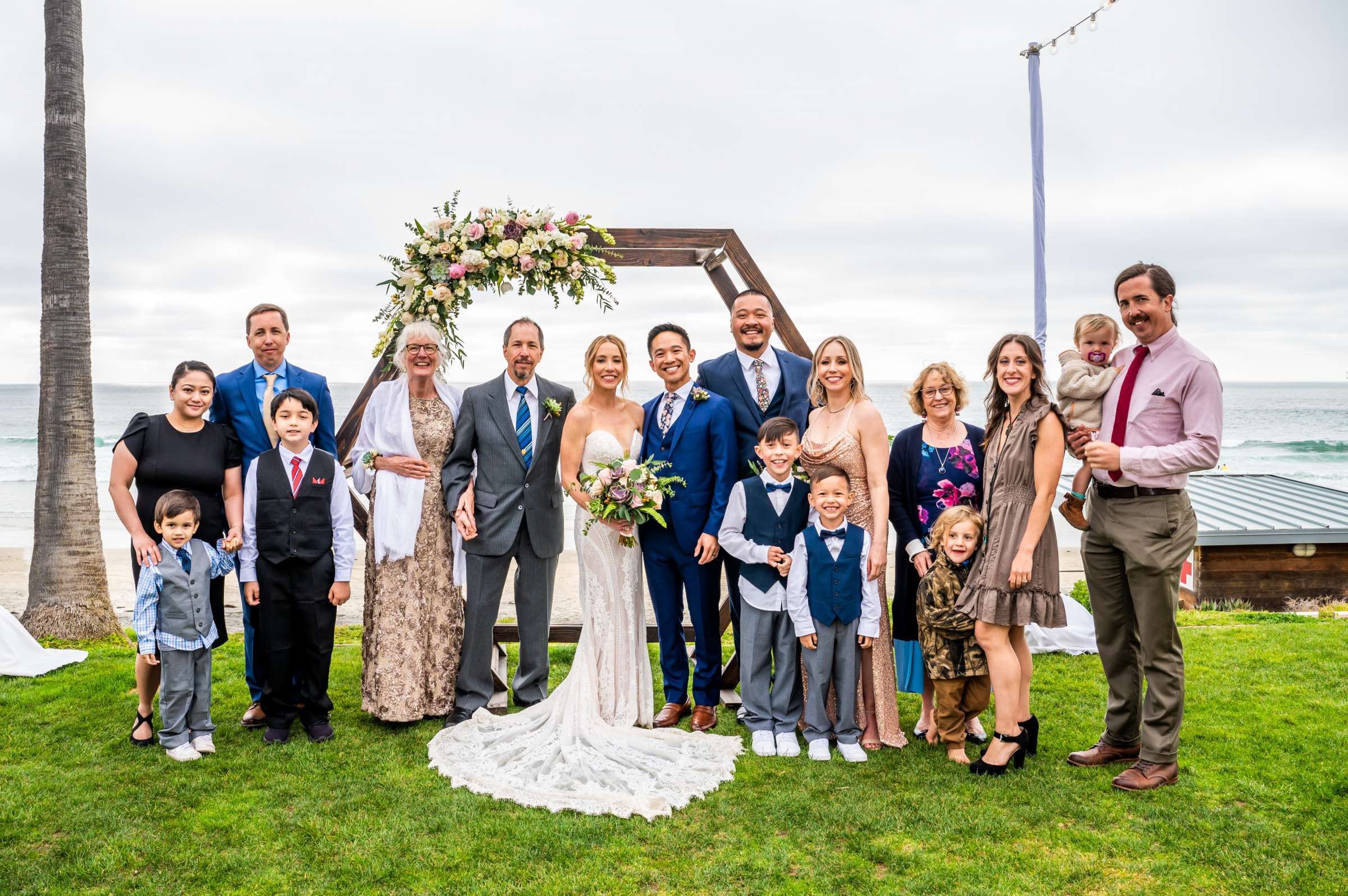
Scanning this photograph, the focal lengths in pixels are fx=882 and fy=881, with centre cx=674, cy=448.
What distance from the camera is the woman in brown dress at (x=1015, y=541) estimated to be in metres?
4.14

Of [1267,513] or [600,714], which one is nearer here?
[600,714]

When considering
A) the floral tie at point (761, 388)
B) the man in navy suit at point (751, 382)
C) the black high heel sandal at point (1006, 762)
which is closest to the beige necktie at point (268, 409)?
the man in navy suit at point (751, 382)

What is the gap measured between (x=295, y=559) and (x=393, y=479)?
0.68 meters

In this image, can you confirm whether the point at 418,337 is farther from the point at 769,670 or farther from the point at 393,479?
the point at 769,670

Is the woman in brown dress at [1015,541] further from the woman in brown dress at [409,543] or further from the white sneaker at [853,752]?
the woman in brown dress at [409,543]

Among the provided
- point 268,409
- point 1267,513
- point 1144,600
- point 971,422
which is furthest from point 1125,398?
point 971,422

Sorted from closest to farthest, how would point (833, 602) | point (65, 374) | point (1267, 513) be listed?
point (833, 602), point (65, 374), point (1267, 513)

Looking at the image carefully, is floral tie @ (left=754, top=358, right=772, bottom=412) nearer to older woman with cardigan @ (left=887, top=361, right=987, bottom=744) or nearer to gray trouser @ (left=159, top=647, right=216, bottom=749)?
older woman with cardigan @ (left=887, top=361, right=987, bottom=744)

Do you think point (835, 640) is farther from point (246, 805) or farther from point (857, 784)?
point (246, 805)

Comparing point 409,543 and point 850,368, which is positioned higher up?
point 850,368

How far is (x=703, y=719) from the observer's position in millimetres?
5020

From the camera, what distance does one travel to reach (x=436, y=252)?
535 cm

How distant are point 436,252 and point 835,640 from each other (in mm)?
3250

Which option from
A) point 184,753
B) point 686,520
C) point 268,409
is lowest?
point 184,753
